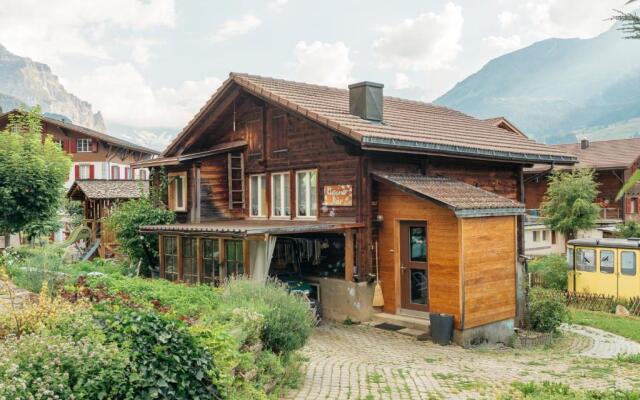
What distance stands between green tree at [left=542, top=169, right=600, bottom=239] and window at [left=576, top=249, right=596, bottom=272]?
9.91 meters

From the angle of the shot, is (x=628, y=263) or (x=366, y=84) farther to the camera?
(x=628, y=263)

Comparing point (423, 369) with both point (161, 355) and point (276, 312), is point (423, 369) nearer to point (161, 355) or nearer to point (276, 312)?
point (276, 312)

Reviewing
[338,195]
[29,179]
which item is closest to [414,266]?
[338,195]

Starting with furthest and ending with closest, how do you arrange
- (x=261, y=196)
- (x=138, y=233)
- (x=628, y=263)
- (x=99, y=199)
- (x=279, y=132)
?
(x=99, y=199), (x=628, y=263), (x=138, y=233), (x=261, y=196), (x=279, y=132)

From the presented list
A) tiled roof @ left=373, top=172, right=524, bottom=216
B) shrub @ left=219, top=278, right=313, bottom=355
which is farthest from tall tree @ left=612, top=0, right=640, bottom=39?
tiled roof @ left=373, top=172, right=524, bottom=216

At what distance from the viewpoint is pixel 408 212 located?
1429 cm

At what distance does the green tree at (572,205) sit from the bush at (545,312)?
59.4 ft

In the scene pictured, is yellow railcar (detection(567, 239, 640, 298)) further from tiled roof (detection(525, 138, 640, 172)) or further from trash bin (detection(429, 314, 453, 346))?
tiled roof (detection(525, 138, 640, 172))

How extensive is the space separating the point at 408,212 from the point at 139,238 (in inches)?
400

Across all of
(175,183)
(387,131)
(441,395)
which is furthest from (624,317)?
(175,183)

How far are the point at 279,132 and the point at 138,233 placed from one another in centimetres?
644

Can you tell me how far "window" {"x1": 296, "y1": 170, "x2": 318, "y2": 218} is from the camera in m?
16.3

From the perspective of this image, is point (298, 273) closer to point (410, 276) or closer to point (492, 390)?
point (410, 276)

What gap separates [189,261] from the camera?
1664 centimetres
